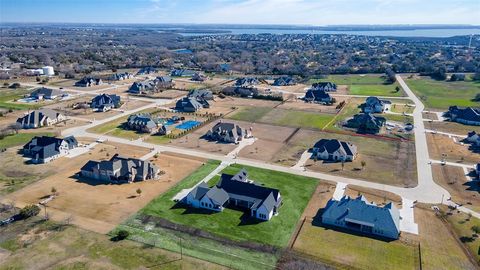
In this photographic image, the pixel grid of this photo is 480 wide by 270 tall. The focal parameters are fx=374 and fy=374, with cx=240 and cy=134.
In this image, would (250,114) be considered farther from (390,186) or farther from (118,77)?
(118,77)

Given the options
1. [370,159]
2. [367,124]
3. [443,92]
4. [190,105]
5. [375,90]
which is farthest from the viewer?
[375,90]

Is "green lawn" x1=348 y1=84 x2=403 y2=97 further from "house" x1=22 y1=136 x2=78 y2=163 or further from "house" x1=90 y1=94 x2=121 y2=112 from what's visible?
"house" x1=22 y1=136 x2=78 y2=163

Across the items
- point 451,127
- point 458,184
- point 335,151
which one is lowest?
point 458,184

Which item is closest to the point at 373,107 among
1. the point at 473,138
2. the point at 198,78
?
the point at 473,138

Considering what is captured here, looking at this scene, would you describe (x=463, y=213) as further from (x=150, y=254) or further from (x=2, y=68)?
(x=2, y=68)

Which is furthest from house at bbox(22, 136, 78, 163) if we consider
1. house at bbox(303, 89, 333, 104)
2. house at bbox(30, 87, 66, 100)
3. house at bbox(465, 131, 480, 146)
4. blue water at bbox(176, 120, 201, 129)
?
house at bbox(465, 131, 480, 146)

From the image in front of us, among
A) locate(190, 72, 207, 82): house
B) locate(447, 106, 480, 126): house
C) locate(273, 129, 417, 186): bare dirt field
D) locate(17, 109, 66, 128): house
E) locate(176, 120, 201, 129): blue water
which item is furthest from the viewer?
locate(190, 72, 207, 82): house

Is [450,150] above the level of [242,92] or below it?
below
